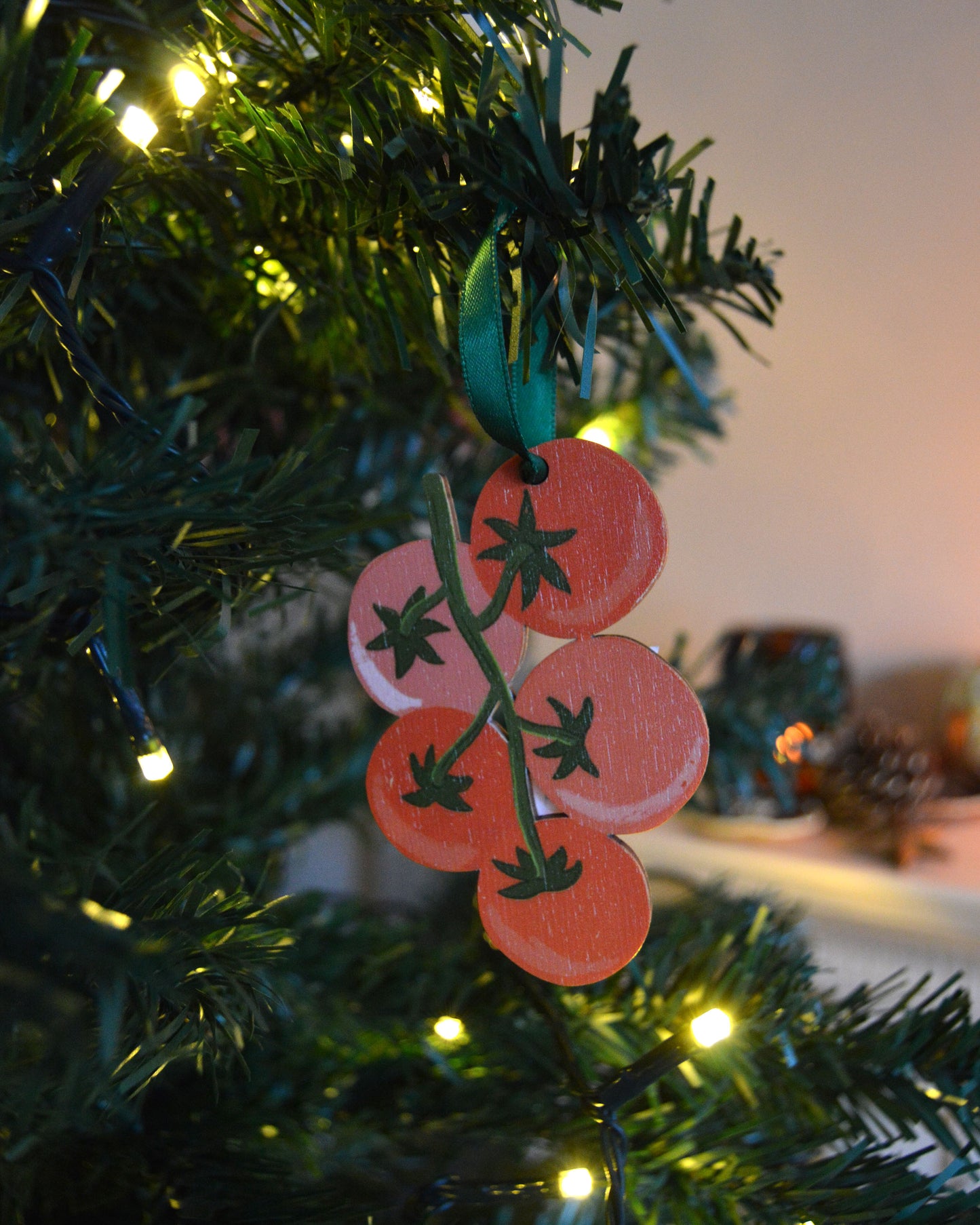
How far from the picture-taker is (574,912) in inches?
8.8

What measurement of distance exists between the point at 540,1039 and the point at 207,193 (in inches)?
10.4

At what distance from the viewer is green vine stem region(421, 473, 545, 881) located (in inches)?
8.8

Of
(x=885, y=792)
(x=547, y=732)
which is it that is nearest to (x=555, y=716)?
(x=547, y=732)

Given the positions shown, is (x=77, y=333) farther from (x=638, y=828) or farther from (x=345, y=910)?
(x=345, y=910)

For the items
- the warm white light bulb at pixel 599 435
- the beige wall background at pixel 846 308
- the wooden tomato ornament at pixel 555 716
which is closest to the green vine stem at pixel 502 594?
the wooden tomato ornament at pixel 555 716

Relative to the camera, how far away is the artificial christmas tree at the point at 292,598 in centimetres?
17

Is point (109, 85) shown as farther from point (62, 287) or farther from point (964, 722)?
point (964, 722)

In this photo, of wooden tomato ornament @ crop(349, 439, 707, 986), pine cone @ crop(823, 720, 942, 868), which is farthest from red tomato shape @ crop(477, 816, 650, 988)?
pine cone @ crop(823, 720, 942, 868)

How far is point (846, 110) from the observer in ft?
2.29

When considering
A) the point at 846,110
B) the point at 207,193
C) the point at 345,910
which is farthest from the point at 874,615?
the point at 207,193

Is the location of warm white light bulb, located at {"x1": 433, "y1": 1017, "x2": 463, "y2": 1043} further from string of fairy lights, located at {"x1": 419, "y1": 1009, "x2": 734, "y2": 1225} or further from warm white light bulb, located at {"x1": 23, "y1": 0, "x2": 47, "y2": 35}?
warm white light bulb, located at {"x1": 23, "y1": 0, "x2": 47, "y2": 35}

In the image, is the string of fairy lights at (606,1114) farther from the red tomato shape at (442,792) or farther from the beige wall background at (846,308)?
the beige wall background at (846,308)

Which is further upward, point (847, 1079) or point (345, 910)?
point (345, 910)

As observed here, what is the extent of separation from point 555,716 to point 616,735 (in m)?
0.02
